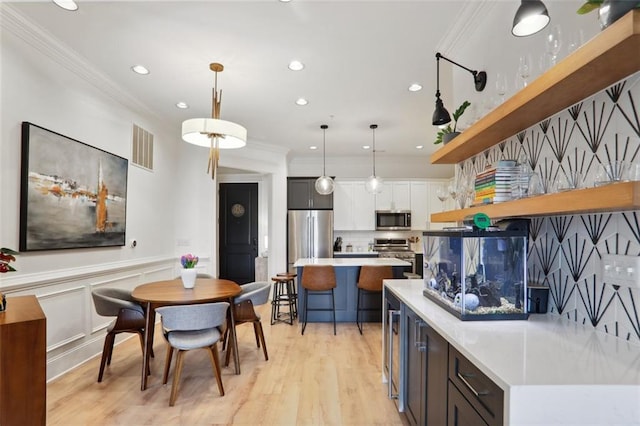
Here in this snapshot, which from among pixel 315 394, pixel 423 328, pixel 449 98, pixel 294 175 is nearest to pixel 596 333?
pixel 423 328

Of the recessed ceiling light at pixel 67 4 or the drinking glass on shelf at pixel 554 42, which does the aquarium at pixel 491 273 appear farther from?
the recessed ceiling light at pixel 67 4

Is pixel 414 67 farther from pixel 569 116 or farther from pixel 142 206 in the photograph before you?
pixel 142 206

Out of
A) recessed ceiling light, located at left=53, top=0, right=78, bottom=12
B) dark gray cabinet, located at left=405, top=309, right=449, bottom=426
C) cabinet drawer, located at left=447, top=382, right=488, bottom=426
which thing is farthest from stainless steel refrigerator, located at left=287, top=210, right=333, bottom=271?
cabinet drawer, located at left=447, top=382, right=488, bottom=426

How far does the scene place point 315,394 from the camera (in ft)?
8.66

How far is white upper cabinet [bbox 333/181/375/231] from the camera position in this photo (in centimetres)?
675

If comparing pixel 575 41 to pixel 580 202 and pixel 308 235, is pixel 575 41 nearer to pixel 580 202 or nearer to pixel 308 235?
pixel 580 202

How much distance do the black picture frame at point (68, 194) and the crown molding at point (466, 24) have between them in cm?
343

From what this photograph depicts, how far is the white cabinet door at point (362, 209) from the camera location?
22.2 feet

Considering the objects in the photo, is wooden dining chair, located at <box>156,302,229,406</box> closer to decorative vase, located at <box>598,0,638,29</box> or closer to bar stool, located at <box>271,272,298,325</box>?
bar stool, located at <box>271,272,298,325</box>

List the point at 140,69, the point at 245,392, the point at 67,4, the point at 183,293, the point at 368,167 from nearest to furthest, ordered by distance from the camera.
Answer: the point at 67,4, the point at 245,392, the point at 183,293, the point at 140,69, the point at 368,167

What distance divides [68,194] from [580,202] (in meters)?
3.69

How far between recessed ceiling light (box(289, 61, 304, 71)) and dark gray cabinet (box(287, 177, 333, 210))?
3414 millimetres

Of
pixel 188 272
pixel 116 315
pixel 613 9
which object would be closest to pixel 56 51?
pixel 188 272

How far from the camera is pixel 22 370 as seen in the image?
59.2 inches
